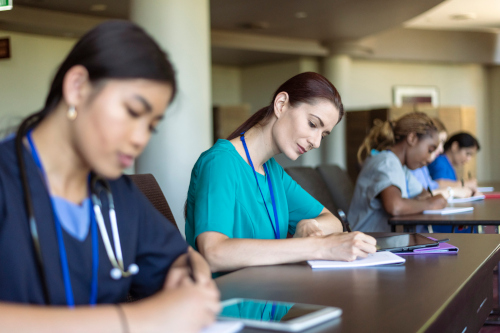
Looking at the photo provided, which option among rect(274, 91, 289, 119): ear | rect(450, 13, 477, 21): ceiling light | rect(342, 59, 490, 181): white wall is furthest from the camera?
rect(342, 59, 490, 181): white wall

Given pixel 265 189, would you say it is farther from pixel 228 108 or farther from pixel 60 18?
pixel 228 108

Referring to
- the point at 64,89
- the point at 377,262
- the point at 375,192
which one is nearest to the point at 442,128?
the point at 375,192

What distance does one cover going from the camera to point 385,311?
0.88 metres

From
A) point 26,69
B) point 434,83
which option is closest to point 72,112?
point 26,69

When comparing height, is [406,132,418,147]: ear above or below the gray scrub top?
above

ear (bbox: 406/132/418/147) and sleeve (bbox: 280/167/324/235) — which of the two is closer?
sleeve (bbox: 280/167/324/235)

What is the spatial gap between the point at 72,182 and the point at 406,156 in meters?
2.47

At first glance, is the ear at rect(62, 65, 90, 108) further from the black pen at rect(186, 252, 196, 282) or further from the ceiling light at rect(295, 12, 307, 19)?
the ceiling light at rect(295, 12, 307, 19)

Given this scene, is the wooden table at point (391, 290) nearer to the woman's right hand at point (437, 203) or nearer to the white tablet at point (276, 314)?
the white tablet at point (276, 314)

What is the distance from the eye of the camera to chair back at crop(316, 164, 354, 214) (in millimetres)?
3250

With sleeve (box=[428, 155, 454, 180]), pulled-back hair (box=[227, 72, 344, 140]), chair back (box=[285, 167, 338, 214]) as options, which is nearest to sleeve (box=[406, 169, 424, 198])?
chair back (box=[285, 167, 338, 214])

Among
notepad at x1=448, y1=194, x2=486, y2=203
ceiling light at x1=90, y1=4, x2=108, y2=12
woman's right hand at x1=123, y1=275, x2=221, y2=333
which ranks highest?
ceiling light at x1=90, y1=4, x2=108, y2=12

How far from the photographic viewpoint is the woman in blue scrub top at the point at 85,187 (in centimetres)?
72

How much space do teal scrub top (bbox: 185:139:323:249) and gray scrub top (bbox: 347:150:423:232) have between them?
3.56ft
